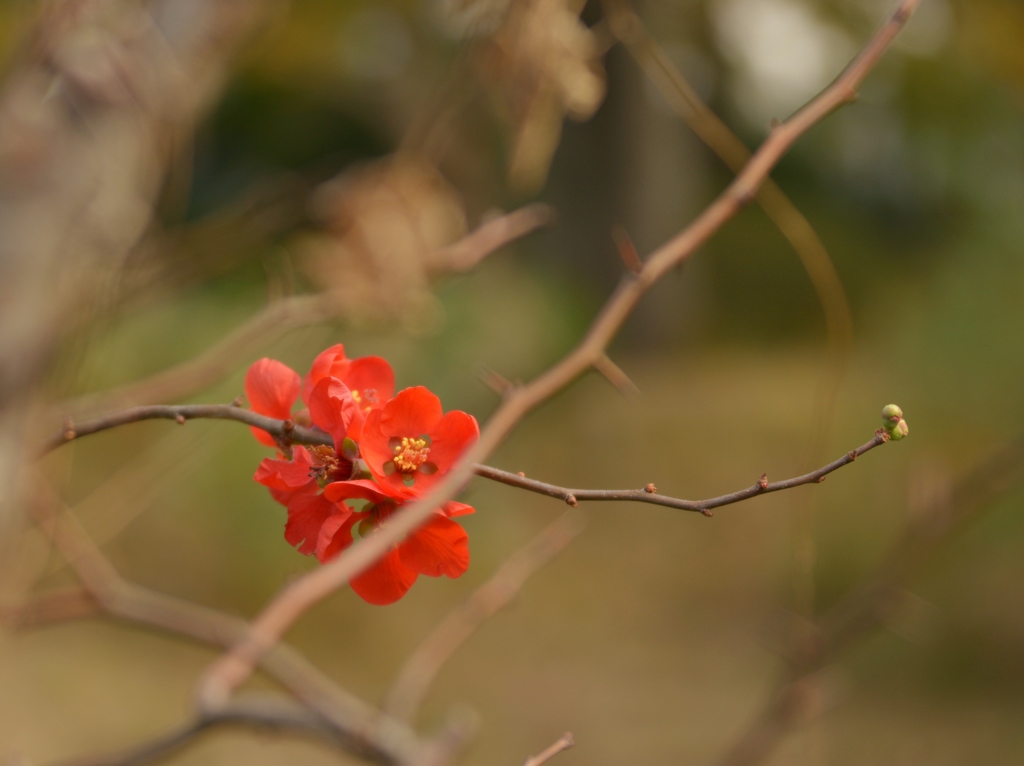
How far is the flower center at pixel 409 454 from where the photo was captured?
0.78 feet

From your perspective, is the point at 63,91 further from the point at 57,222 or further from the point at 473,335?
the point at 473,335

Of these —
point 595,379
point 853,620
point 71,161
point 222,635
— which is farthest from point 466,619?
point 595,379

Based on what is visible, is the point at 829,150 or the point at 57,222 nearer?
the point at 57,222

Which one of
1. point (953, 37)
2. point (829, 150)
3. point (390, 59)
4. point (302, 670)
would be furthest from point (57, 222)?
point (829, 150)

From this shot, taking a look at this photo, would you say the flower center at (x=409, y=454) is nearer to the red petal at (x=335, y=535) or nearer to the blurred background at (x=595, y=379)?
the red petal at (x=335, y=535)

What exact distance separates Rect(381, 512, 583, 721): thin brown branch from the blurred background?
0.15 metres

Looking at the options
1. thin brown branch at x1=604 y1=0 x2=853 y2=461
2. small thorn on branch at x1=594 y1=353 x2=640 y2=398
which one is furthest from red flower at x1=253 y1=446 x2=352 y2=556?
thin brown branch at x1=604 y1=0 x2=853 y2=461

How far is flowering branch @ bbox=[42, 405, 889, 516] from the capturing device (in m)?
0.20

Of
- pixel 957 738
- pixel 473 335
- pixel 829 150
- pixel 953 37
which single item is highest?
pixel 829 150

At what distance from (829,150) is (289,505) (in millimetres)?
3216

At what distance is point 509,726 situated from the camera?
4.09ft

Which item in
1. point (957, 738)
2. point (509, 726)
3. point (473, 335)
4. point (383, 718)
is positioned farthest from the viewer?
point (473, 335)

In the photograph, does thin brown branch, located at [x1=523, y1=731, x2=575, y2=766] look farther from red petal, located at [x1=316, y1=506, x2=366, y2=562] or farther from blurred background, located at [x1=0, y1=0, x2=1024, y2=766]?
blurred background, located at [x1=0, y1=0, x2=1024, y2=766]

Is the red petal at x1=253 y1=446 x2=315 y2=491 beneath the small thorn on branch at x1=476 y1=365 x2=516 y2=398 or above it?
beneath
